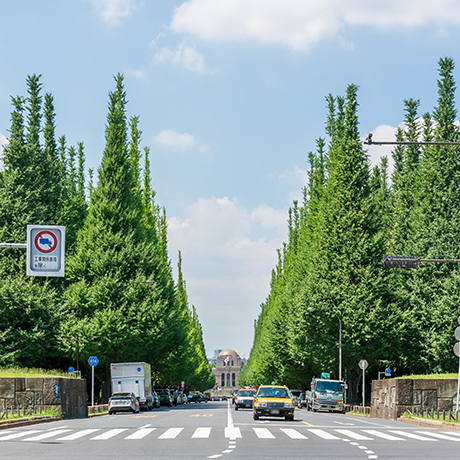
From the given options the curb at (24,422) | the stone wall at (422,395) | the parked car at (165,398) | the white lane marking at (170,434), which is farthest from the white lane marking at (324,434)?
the parked car at (165,398)

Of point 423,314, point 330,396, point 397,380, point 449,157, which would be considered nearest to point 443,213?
point 449,157

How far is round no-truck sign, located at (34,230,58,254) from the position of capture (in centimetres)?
1716

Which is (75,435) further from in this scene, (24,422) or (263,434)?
(24,422)

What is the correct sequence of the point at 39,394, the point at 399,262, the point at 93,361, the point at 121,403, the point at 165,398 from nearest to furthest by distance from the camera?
the point at 399,262
the point at 39,394
the point at 121,403
the point at 93,361
the point at 165,398

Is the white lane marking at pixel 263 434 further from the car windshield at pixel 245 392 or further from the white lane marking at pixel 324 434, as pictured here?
the car windshield at pixel 245 392

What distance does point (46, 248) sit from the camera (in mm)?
17219

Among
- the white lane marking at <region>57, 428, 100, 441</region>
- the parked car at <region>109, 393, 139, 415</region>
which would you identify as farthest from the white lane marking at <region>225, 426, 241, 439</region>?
the parked car at <region>109, 393, 139, 415</region>

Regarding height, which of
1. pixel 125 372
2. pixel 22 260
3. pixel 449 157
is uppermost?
pixel 449 157

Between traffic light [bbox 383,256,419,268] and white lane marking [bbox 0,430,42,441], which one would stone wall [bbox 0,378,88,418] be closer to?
white lane marking [bbox 0,430,42,441]

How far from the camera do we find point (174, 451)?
45.4 feet

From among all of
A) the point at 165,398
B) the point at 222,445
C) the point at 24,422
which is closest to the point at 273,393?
the point at 24,422

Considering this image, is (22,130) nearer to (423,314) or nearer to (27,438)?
(423,314)

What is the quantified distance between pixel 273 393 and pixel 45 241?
1549 cm

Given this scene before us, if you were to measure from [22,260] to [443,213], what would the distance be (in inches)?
1218
